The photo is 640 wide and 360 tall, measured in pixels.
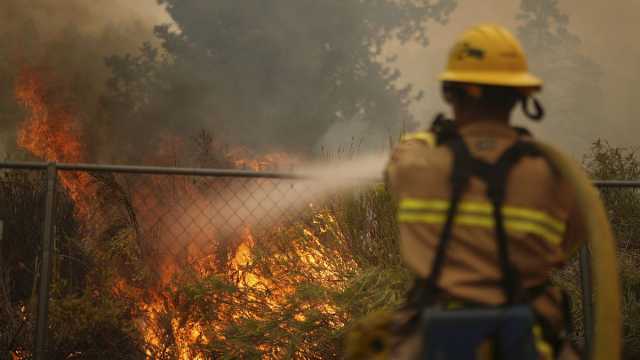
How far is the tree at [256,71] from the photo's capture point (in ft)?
57.9

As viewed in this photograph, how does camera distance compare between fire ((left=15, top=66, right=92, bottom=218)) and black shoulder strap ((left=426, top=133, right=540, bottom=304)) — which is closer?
black shoulder strap ((left=426, top=133, right=540, bottom=304))

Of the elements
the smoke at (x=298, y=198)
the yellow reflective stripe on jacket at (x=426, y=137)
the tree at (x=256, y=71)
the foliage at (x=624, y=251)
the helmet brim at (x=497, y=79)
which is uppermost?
the tree at (x=256, y=71)

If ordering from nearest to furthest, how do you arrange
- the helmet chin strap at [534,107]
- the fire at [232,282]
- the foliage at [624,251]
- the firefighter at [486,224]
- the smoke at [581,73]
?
the firefighter at [486,224]
the helmet chin strap at [534,107]
the fire at [232,282]
the foliage at [624,251]
the smoke at [581,73]

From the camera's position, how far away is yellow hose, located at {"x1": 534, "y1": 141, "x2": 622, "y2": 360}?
196 centimetres

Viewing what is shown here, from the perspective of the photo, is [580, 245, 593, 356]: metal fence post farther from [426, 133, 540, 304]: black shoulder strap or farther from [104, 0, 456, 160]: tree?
[104, 0, 456, 160]: tree

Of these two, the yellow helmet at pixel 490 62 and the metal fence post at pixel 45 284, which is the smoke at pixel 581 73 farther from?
the yellow helmet at pixel 490 62

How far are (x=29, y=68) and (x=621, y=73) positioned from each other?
19.5 meters

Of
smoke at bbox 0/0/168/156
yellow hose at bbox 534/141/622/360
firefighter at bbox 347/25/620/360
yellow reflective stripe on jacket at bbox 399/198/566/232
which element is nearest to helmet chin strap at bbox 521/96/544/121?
firefighter at bbox 347/25/620/360

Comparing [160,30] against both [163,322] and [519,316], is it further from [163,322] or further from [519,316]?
[519,316]

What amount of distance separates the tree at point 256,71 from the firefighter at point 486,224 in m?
15.4

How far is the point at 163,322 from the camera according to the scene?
5156mm

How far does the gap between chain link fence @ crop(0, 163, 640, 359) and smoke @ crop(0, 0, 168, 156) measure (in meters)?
9.64

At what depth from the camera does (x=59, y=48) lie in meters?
16.4

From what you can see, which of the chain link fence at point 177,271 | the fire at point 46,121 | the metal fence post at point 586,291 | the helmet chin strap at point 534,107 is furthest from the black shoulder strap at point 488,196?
the fire at point 46,121
